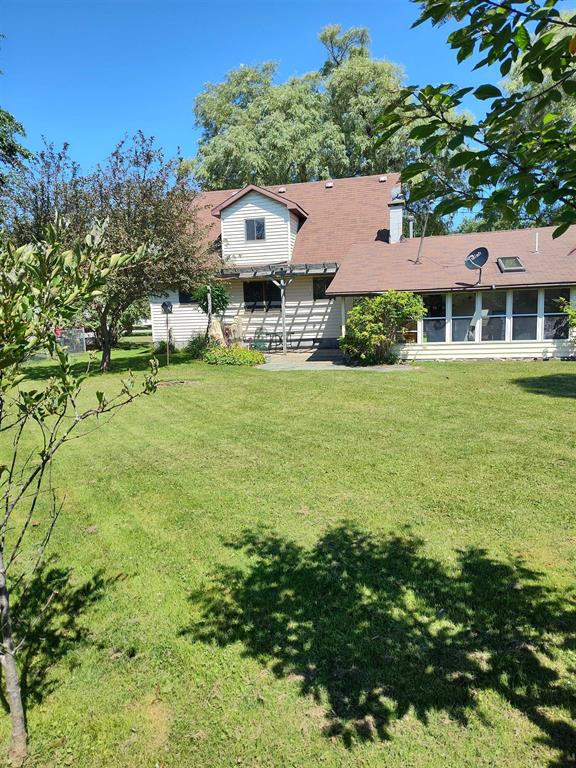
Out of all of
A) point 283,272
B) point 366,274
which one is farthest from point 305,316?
point 366,274

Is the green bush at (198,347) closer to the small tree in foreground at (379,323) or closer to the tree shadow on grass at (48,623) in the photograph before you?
the small tree in foreground at (379,323)

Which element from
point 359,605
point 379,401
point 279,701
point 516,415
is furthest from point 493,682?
point 379,401

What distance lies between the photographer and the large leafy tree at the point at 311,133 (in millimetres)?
Result: 28250

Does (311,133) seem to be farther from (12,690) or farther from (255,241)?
(12,690)

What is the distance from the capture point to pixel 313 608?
350cm

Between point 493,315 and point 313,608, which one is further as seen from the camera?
point 493,315

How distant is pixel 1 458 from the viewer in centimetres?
721

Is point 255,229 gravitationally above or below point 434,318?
above

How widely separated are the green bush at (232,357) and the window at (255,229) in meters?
6.38

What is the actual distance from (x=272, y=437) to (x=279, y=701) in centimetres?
515

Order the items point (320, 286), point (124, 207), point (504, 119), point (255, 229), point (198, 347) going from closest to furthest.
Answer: point (504, 119) → point (124, 207) → point (198, 347) → point (320, 286) → point (255, 229)

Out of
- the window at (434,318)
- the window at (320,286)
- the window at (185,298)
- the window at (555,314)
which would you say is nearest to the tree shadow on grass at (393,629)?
the window at (434,318)

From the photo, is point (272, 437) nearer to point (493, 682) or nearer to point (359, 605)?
point (359, 605)

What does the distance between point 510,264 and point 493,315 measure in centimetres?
190
